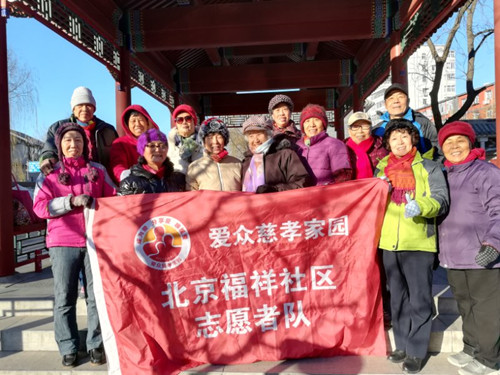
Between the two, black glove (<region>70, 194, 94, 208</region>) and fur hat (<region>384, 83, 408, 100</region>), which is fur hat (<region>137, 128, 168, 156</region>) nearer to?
black glove (<region>70, 194, 94, 208</region>)

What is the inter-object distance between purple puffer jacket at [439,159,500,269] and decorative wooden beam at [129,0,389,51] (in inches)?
173

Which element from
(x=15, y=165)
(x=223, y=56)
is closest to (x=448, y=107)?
(x=223, y=56)

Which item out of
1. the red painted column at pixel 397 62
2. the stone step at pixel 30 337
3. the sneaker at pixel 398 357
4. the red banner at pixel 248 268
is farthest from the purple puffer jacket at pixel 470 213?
the red painted column at pixel 397 62

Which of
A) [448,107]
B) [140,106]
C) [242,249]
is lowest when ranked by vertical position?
[242,249]

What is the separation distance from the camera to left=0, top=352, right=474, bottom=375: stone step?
2.51 metres

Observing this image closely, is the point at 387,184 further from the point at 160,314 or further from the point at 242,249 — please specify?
the point at 160,314

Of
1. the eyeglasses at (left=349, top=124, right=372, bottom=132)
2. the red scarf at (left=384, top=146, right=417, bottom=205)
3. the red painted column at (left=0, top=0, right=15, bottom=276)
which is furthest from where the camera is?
the red painted column at (left=0, top=0, right=15, bottom=276)

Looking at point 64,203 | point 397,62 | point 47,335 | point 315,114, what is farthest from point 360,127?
point 397,62

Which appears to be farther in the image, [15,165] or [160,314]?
[15,165]

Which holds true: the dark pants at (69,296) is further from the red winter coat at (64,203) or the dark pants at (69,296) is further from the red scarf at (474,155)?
A: the red scarf at (474,155)

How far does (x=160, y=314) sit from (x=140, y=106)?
187cm

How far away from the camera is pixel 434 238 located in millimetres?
2449

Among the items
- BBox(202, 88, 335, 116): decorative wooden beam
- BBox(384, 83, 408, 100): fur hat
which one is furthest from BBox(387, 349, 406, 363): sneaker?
BBox(202, 88, 335, 116): decorative wooden beam

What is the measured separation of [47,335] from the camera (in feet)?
9.78
